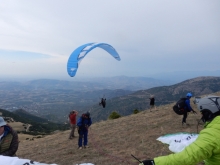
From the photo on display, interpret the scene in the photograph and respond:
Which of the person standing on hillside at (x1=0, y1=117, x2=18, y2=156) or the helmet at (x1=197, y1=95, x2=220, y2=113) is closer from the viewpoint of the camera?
the helmet at (x1=197, y1=95, x2=220, y2=113)

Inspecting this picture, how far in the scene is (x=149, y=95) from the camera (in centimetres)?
16662

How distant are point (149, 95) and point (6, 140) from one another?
16444cm

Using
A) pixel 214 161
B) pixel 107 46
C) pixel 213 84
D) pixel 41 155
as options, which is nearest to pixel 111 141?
pixel 41 155

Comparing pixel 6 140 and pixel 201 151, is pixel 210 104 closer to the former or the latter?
pixel 201 151

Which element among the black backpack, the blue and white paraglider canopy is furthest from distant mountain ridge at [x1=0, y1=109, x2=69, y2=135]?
the black backpack

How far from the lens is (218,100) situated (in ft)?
10.7

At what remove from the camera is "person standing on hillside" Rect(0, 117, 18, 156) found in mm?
5473

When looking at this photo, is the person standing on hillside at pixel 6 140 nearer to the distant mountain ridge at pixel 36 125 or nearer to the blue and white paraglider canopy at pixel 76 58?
the blue and white paraglider canopy at pixel 76 58

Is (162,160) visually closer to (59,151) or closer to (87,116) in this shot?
(87,116)

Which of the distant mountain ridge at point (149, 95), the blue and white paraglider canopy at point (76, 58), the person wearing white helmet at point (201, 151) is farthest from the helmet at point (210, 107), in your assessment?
the distant mountain ridge at point (149, 95)

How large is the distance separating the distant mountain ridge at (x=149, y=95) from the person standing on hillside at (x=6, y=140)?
107 m

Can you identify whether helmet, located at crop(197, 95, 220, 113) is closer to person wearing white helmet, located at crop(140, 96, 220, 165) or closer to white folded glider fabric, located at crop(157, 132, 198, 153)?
person wearing white helmet, located at crop(140, 96, 220, 165)

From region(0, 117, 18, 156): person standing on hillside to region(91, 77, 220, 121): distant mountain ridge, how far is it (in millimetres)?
106905

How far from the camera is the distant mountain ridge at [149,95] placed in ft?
416
